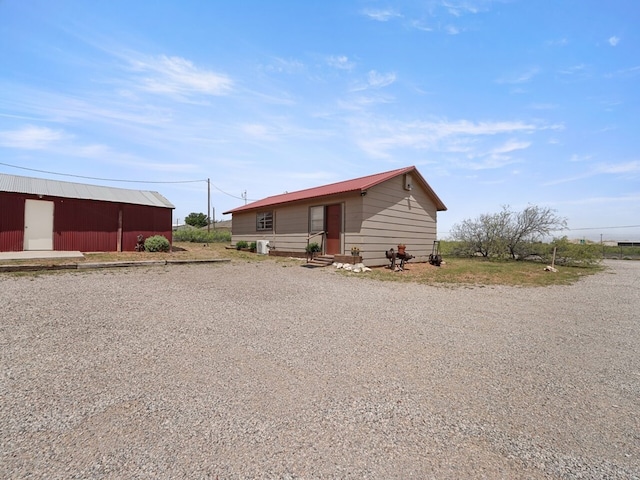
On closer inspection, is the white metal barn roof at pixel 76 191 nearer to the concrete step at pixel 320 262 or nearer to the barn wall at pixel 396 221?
the concrete step at pixel 320 262

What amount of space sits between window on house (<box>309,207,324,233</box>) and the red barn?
810 centimetres

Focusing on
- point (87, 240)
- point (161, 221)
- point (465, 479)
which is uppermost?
point (161, 221)

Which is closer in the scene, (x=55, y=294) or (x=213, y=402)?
(x=213, y=402)

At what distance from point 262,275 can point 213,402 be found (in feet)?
22.9

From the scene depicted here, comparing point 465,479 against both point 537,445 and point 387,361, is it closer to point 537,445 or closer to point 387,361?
point 537,445

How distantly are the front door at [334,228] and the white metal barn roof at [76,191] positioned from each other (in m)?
9.25

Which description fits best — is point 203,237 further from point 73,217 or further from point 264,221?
point 73,217

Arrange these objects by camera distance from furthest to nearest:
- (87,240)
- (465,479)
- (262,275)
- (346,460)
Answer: (87,240) → (262,275) → (346,460) → (465,479)

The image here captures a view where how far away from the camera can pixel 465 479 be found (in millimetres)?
1810

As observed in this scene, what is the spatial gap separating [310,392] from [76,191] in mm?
17231

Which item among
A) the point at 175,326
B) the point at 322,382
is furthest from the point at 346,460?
the point at 175,326

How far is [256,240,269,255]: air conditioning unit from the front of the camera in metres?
16.4

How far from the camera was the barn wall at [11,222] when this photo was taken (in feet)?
41.8

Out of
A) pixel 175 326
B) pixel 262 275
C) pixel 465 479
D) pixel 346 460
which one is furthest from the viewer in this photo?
pixel 262 275
